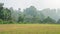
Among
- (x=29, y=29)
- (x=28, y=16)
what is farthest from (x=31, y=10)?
(x=29, y=29)

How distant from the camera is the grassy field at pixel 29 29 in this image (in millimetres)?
2307

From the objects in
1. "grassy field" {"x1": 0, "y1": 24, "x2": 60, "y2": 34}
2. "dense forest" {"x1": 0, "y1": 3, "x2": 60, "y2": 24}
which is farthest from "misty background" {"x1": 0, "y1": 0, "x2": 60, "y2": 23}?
"grassy field" {"x1": 0, "y1": 24, "x2": 60, "y2": 34}

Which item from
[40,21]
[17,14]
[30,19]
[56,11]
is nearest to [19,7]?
[17,14]

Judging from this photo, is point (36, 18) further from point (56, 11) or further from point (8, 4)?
point (8, 4)

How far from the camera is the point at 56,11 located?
2496 mm

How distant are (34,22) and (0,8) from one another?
25.3 inches

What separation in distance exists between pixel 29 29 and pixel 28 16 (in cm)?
26

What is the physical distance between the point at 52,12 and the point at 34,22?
357 mm

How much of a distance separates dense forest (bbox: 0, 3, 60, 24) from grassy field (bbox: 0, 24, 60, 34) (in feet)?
0.28

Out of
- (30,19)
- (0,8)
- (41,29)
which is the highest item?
(0,8)

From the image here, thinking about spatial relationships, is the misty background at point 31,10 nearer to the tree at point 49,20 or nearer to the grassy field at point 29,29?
the tree at point 49,20

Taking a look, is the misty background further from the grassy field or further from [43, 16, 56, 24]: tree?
the grassy field

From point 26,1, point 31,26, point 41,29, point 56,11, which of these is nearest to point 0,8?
point 26,1

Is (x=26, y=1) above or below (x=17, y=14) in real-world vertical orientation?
above
